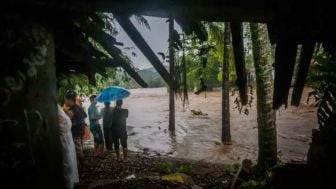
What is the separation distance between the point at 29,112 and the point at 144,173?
5.54m

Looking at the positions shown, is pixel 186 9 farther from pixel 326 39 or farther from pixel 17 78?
pixel 17 78

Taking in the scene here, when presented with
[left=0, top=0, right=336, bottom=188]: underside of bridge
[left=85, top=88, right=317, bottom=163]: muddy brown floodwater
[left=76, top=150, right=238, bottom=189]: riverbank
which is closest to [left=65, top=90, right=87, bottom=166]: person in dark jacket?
[left=76, top=150, right=238, bottom=189]: riverbank

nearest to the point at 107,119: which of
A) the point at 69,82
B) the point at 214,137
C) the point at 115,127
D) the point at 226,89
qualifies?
the point at 115,127

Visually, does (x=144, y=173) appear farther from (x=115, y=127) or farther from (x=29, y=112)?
(x=29, y=112)

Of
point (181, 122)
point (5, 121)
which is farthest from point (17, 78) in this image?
point (181, 122)

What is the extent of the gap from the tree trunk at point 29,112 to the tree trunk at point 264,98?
5.62m

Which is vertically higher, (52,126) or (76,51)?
(76,51)

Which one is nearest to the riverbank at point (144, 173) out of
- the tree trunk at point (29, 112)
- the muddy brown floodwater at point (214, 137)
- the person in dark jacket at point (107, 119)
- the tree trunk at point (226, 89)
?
the person in dark jacket at point (107, 119)

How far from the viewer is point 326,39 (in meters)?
2.74

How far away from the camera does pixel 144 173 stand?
320 inches

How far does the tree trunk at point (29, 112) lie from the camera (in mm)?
2762

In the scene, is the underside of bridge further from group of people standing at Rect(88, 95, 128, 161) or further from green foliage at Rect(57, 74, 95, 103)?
group of people standing at Rect(88, 95, 128, 161)

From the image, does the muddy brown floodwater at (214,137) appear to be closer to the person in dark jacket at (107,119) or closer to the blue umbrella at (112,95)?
the blue umbrella at (112,95)

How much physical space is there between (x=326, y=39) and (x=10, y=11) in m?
2.28
